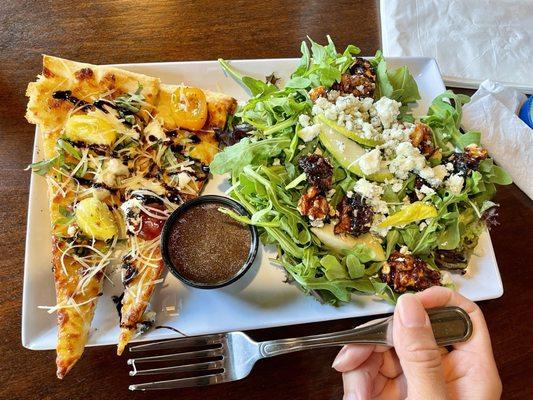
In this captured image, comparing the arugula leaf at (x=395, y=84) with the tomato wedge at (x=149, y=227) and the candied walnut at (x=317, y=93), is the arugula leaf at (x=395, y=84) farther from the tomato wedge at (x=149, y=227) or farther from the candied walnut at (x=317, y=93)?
the tomato wedge at (x=149, y=227)

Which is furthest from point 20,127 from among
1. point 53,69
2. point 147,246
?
point 147,246

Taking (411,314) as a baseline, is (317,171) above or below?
above

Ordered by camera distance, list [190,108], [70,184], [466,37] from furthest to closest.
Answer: [466,37], [190,108], [70,184]

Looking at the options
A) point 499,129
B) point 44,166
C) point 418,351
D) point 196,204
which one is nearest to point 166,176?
point 196,204

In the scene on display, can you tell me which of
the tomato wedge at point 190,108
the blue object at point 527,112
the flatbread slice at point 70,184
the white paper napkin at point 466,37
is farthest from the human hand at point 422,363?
the white paper napkin at point 466,37

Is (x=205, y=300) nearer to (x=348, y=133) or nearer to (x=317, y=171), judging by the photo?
(x=317, y=171)

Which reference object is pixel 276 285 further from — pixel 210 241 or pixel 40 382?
pixel 40 382

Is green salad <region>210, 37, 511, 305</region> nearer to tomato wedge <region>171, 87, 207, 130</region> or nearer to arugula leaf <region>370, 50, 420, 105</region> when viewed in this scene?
arugula leaf <region>370, 50, 420, 105</region>

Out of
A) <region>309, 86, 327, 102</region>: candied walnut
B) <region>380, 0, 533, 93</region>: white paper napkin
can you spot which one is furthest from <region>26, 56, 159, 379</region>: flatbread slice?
<region>380, 0, 533, 93</region>: white paper napkin
